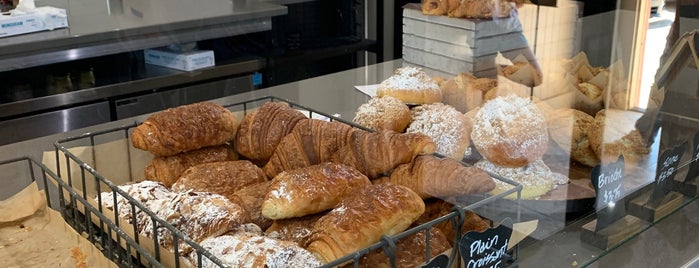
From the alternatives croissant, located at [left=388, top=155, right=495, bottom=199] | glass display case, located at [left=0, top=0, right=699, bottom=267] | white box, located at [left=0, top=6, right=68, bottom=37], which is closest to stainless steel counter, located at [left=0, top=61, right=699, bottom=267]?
glass display case, located at [left=0, top=0, right=699, bottom=267]

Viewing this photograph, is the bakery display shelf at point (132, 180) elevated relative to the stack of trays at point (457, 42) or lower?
lower

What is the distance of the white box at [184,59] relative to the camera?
64.4 inches

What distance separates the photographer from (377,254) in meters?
0.63

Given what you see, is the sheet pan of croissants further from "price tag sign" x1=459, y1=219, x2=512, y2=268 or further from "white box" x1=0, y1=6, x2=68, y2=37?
"white box" x1=0, y1=6, x2=68, y2=37

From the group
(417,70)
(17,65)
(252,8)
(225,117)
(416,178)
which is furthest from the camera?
(252,8)

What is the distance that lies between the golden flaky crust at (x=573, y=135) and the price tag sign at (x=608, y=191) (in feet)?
0.10

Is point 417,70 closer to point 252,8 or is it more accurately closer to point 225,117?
point 225,117

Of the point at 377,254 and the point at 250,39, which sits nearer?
the point at 377,254

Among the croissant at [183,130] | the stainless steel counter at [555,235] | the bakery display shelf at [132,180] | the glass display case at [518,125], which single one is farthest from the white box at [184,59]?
the croissant at [183,130]

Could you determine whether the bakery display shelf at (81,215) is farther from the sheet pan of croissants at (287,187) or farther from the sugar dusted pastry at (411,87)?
the sugar dusted pastry at (411,87)

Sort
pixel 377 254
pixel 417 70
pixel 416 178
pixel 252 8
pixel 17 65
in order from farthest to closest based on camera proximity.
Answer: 1. pixel 252 8
2. pixel 17 65
3. pixel 417 70
4. pixel 416 178
5. pixel 377 254

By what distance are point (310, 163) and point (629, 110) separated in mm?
588

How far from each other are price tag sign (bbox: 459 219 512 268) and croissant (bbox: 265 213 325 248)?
16 cm

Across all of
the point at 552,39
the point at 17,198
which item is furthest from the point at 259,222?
the point at 552,39
